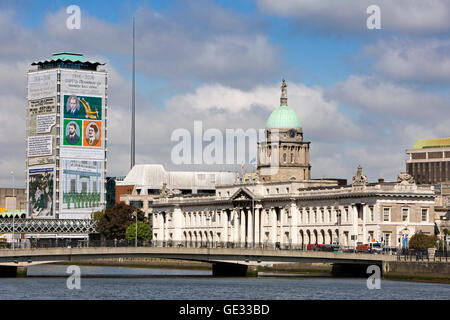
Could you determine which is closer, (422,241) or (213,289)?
(213,289)

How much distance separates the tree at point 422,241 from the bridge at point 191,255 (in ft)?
60.2

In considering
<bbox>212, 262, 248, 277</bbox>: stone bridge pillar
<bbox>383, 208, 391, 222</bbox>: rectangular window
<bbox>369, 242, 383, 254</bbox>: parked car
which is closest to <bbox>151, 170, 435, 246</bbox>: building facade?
<bbox>383, 208, 391, 222</bbox>: rectangular window

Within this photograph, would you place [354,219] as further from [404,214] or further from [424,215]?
[424,215]

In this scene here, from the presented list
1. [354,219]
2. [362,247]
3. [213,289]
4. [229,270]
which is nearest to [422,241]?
[362,247]

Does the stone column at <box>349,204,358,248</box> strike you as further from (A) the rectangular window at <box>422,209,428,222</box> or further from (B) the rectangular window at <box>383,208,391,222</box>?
(A) the rectangular window at <box>422,209,428,222</box>

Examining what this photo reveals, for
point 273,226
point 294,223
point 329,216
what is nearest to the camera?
point 329,216

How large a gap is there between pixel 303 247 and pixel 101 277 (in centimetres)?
3182

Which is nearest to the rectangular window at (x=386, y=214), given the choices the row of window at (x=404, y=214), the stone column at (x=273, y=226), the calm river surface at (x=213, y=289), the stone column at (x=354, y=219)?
the row of window at (x=404, y=214)

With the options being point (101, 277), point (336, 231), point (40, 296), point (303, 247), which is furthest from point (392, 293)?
point (336, 231)

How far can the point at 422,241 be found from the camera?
505 feet

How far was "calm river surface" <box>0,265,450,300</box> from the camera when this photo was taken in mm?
101875

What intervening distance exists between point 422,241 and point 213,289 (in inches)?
1905
